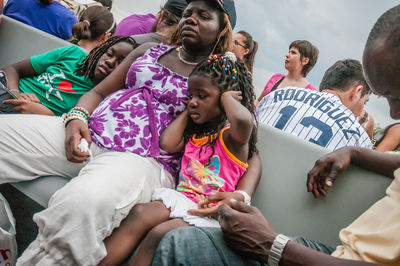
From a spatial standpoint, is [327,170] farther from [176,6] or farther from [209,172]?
[176,6]

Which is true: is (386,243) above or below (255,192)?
above

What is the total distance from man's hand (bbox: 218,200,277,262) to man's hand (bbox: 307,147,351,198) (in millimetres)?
533

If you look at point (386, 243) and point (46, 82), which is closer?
point (386, 243)

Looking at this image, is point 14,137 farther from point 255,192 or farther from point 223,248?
point 255,192

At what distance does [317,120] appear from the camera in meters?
1.86

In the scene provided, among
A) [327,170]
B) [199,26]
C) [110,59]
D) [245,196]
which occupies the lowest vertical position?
[245,196]

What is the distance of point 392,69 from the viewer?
1.01 m

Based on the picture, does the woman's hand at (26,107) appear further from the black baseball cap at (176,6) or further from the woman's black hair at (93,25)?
the black baseball cap at (176,6)

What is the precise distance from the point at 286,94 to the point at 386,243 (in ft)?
3.92

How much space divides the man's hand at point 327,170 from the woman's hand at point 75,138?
1.06 metres

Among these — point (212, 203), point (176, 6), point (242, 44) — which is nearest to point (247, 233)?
point (212, 203)

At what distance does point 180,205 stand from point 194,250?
13.0 inches

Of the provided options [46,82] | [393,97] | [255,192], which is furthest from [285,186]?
[46,82]

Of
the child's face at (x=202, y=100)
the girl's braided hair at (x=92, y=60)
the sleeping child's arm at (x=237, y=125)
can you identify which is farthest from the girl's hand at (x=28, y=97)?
the sleeping child's arm at (x=237, y=125)
